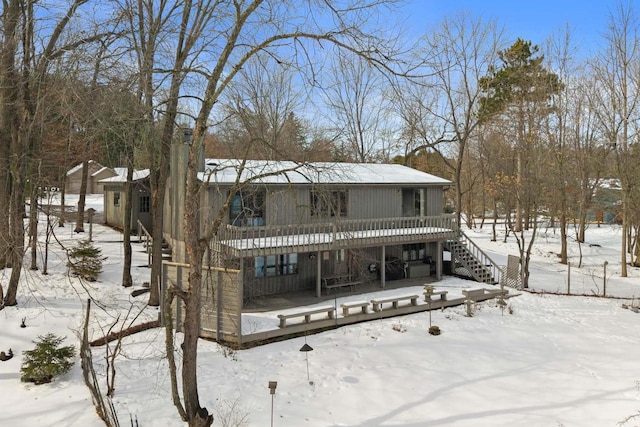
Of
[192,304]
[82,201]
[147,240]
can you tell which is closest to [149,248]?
[147,240]

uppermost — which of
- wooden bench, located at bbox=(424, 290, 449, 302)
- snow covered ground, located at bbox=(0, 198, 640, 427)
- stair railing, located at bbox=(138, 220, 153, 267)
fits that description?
stair railing, located at bbox=(138, 220, 153, 267)

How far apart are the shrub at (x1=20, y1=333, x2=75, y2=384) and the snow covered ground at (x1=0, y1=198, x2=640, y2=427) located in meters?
0.20

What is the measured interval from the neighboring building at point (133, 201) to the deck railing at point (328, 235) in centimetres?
1135

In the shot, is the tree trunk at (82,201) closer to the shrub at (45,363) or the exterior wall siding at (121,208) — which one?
the exterior wall siding at (121,208)

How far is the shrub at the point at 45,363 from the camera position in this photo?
9.27 metres

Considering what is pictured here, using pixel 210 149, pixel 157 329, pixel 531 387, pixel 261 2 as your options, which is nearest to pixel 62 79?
pixel 261 2

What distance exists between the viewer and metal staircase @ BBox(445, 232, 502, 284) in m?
19.5

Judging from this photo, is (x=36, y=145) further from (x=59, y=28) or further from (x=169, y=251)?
(x=169, y=251)

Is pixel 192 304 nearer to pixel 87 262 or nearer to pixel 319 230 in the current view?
pixel 319 230

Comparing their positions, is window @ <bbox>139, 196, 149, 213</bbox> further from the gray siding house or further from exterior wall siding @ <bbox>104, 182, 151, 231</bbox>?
the gray siding house

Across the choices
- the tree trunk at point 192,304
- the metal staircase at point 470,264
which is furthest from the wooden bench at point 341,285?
the tree trunk at point 192,304

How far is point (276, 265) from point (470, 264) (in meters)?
8.99

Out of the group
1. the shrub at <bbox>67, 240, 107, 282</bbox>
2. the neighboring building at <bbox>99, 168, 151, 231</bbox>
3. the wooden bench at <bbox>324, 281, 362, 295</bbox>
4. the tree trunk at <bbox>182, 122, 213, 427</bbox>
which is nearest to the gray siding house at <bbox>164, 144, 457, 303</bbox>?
the wooden bench at <bbox>324, 281, 362, 295</bbox>

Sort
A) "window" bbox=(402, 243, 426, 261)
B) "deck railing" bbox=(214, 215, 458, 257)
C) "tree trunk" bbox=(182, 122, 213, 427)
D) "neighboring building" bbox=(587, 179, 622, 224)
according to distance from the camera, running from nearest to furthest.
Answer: "tree trunk" bbox=(182, 122, 213, 427) → "deck railing" bbox=(214, 215, 458, 257) → "window" bbox=(402, 243, 426, 261) → "neighboring building" bbox=(587, 179, 622, 224)
